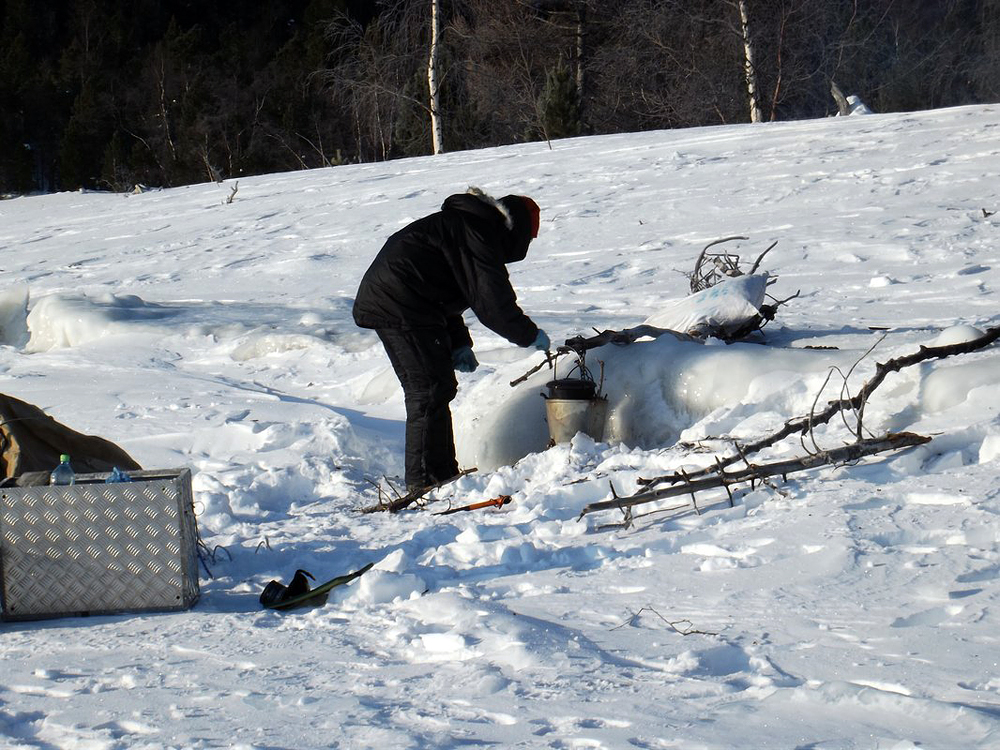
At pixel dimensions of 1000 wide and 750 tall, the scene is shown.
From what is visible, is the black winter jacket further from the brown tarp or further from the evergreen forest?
the evergreen forest

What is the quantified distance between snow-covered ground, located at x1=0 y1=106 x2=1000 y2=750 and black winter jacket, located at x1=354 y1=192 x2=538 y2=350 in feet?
2.13

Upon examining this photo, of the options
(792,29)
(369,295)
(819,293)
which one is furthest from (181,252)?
(792,29)

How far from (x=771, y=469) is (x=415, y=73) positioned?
21.7 meters

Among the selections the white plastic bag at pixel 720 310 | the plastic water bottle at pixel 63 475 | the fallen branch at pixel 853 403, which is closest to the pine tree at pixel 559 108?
the white plastic bag at pixel 720 310

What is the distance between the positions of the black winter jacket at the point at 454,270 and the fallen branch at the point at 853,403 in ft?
3.17

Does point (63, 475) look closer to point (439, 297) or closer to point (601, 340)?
point (439, 297)

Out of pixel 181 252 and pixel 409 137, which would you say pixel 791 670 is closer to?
pixel 181 252

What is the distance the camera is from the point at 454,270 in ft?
13.8

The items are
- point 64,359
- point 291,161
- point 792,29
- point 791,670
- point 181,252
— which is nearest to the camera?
point 791,670

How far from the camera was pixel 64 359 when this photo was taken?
6.98 meters

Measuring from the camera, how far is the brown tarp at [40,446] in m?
3.58

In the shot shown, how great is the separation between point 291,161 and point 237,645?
97.3 feet

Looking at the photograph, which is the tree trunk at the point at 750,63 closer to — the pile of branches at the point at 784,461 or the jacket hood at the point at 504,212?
the jacket hood at the point at 504,212

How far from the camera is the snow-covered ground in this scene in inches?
83.5
